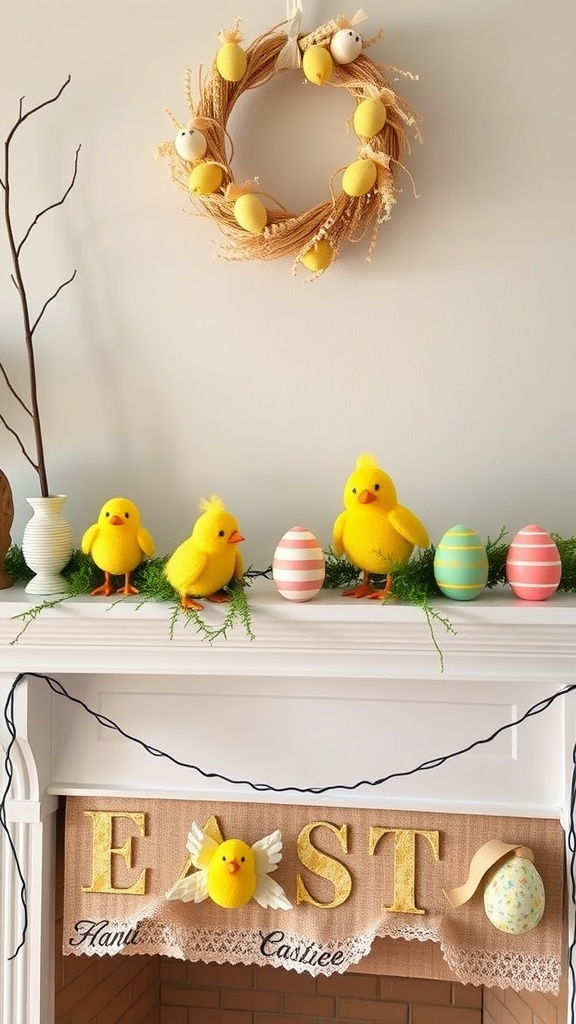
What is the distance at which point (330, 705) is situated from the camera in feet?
4.29

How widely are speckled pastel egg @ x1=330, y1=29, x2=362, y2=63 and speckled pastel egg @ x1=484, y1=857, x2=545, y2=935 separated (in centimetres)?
134

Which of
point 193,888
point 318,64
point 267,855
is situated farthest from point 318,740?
point 318,64

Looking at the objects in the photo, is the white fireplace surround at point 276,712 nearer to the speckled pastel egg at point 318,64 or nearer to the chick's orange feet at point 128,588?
the chick's orange feet at point 128,588

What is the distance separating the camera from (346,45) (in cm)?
130

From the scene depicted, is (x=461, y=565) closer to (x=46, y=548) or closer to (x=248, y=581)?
(x=248, y=581)

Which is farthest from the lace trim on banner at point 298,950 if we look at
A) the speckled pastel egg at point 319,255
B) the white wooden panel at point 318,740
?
the speckled pastel egg at point 319,255

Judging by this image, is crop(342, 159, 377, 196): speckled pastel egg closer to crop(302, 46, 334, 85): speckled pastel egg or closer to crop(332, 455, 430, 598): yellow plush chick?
crop(302, 46, 334, 85): speckled pastel egg

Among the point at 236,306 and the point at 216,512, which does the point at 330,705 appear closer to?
the point at 216,512

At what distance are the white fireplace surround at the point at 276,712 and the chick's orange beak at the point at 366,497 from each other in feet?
0.50

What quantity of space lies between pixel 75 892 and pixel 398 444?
968mm

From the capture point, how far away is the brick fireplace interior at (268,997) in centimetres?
164

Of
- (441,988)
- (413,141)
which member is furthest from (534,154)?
(441,988)

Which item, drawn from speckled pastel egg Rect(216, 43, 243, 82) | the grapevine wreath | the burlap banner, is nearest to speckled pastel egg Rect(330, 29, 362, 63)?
the grapevine wreath

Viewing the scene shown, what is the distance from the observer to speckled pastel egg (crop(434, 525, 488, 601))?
1.12 metres
